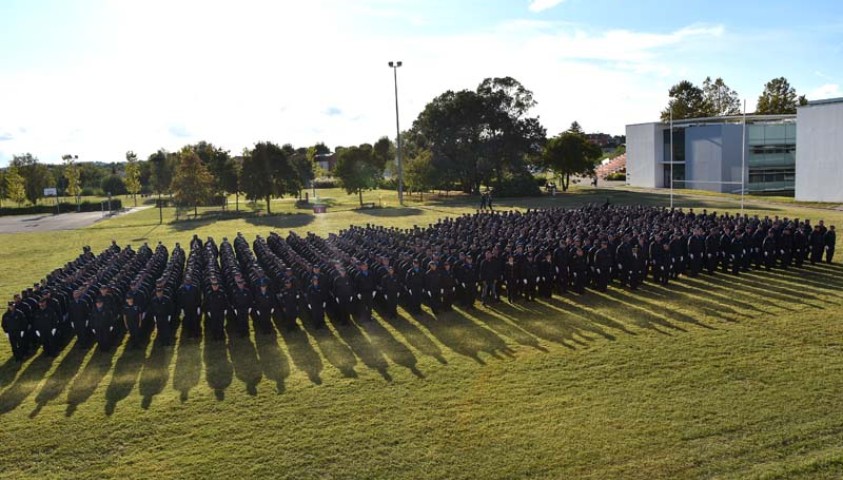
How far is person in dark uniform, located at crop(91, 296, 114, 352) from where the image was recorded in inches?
488

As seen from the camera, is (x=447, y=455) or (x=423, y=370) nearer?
(x=447, y=455)

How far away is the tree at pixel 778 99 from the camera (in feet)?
244

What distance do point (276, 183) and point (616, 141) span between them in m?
137

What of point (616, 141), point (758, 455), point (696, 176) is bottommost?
point (758, 455)

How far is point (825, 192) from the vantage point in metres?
39.1

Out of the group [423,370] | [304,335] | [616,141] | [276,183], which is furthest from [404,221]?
[616,141]

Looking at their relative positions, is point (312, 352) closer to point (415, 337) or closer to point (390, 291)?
point (415, 337)

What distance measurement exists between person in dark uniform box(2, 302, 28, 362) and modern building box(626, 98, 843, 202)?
3239 cm

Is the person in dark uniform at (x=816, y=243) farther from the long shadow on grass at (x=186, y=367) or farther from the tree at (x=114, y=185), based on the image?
the tree at (x=114, y=185)

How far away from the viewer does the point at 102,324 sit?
12414 mm

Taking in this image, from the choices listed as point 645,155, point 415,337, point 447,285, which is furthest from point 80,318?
point 645,155

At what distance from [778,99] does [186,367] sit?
81.3m

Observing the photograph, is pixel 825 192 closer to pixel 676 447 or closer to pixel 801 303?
pixel 801 303

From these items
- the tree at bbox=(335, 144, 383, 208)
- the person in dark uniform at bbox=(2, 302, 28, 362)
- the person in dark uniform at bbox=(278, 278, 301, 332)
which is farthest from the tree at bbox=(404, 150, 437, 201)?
the person in dark uniform at bbox=(2, 302, 28, 362)
